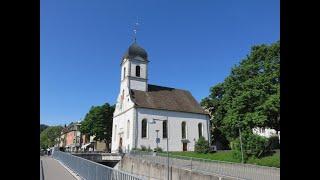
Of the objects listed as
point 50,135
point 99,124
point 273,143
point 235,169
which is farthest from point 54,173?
point 50,135

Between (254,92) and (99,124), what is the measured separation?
42735 millimetres

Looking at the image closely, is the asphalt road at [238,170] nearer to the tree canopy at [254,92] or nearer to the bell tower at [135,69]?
the tree canopy at [254,92]

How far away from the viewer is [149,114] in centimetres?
5659

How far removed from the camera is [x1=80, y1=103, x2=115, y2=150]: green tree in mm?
72562

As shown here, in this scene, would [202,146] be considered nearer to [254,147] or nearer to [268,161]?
[254,147]

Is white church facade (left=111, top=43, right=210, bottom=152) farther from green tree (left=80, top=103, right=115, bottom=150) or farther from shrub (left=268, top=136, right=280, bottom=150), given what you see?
shrub (left=268, top=136, right=280, bottom=150)

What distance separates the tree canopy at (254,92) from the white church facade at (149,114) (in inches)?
596

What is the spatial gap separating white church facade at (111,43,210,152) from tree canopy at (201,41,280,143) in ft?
49.6

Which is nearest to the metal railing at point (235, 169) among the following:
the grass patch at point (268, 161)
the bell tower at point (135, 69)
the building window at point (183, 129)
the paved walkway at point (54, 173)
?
the grass patch at point (268, 161)

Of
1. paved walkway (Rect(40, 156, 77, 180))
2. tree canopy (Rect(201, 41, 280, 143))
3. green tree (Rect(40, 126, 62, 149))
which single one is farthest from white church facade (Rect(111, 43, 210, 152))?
green tree (Rect(40, 126, 62, 149))
